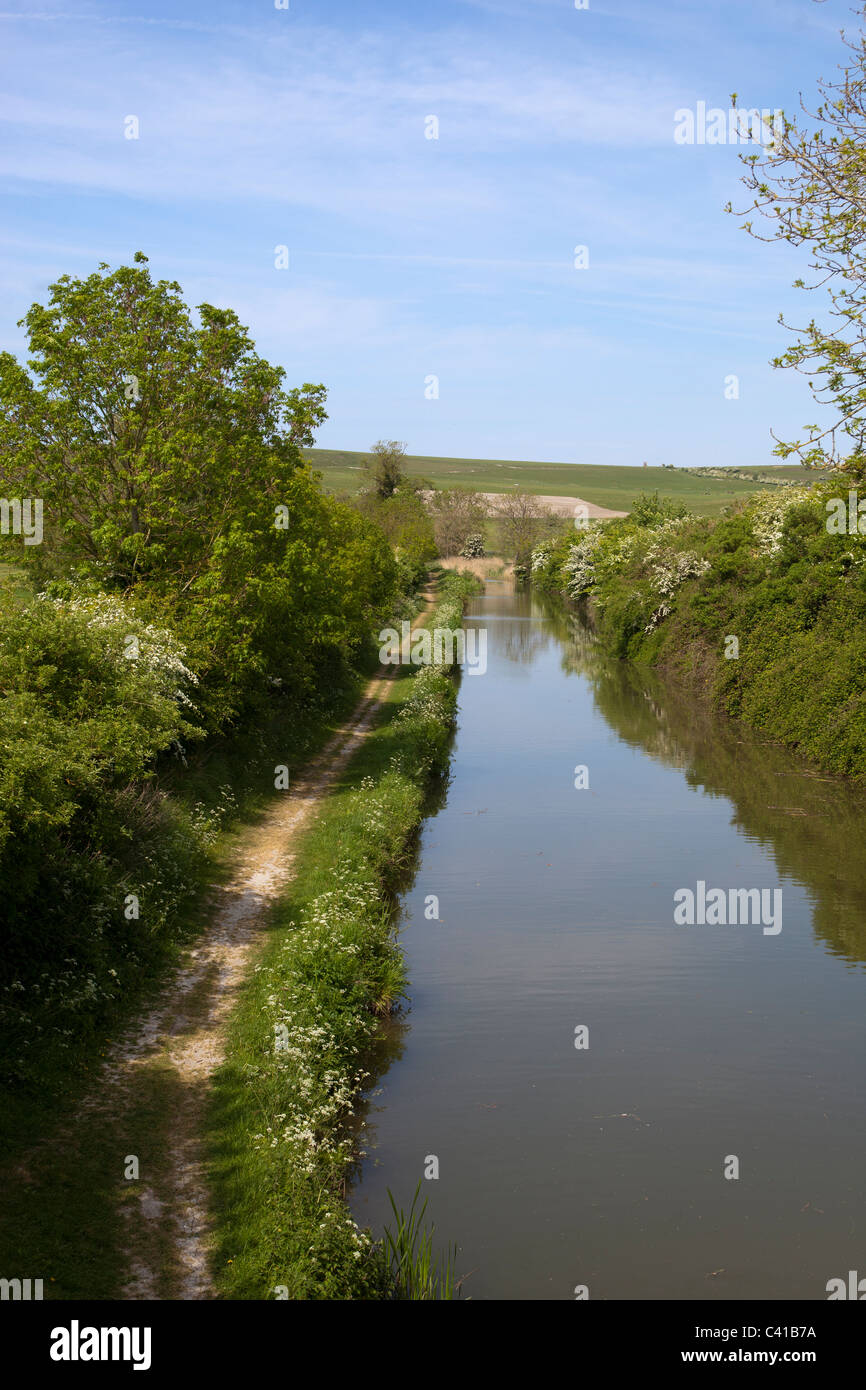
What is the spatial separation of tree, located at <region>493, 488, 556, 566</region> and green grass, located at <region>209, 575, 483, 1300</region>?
109 m

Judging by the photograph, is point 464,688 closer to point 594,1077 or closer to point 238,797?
point 238,797

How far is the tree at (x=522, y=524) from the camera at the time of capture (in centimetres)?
12975

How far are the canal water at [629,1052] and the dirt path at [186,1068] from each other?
1808 millimetres

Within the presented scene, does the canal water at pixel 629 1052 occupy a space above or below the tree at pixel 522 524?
below

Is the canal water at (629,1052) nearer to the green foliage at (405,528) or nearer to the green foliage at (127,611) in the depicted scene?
the green foliage at (127,611)

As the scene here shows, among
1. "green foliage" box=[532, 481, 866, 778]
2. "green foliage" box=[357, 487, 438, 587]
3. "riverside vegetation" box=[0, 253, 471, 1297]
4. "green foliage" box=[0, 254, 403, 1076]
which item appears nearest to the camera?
"riverside vegetation" box=[0, 253, 471, 1297]

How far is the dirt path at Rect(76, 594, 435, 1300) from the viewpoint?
817cm

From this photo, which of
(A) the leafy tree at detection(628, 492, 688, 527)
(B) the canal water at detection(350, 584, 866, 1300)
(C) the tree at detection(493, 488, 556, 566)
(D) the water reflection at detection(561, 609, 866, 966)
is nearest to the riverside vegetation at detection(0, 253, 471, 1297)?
(B) the canal water at detection(350, 584, 866, 1300)

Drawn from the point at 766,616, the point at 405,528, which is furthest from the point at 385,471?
the point at 766,616

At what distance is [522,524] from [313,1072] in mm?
127107

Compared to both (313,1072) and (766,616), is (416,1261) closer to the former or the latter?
(313,1072)

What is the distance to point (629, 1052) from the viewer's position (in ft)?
44.0

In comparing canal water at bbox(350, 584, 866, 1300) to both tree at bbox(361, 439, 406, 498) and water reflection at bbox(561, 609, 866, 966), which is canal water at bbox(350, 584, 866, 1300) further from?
tree at bbox(361, 439, 406, 498)

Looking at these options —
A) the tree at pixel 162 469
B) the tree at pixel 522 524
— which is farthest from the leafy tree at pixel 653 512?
the tree at pixel 522 524
